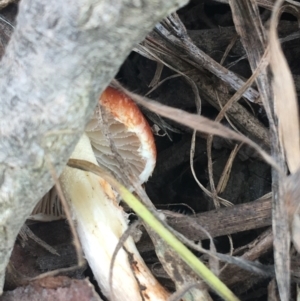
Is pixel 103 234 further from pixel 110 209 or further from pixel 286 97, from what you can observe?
pixel 286 97

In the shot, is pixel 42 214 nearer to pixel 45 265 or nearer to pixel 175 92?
pixel 45 265

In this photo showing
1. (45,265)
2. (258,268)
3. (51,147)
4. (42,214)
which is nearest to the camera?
(51,147)

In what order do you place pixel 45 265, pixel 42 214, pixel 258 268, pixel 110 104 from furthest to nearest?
pixel 42 214 → pixel 45 265 → pixel 110 104 → pixel 258 268

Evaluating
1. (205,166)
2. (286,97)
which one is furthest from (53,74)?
(205,166)

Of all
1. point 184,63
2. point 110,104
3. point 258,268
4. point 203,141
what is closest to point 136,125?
point 110,104

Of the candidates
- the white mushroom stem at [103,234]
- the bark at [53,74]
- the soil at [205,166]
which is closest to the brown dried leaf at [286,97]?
the bark at [53,74]

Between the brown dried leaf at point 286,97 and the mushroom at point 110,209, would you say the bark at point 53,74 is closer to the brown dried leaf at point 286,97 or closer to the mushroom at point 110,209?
the brown dried leaf at point 286,97

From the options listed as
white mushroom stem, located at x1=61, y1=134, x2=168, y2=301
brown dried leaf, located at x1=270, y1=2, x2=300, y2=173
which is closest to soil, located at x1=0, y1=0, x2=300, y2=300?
white mushroom stem, located at x1=61, y1=134, x2=168, y2=301
